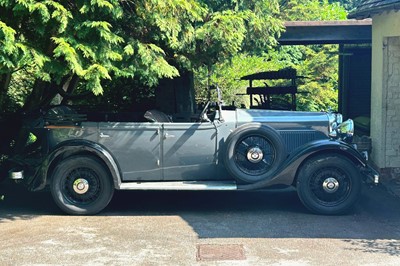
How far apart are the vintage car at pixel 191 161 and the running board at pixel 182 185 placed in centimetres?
1

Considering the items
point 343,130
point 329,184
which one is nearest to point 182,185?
point 329,184

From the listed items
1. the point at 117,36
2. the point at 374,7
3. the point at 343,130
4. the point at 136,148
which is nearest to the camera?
the point at 117,36

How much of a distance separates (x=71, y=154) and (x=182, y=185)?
64.2 inches

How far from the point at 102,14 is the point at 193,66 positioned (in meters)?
2.20

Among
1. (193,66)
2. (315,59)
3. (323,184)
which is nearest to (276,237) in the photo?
(323,184)

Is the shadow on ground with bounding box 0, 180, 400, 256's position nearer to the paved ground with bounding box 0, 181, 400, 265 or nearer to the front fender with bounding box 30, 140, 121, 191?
the paved ground with bounding box 0, 181, 400, 265

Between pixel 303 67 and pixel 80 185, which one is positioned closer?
pixel 80 185

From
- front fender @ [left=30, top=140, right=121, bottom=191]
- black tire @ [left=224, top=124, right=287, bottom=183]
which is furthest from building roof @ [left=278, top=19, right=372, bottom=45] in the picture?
front fender @ [left=30, top=140, right=121, bottom=191]

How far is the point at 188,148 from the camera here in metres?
8.01

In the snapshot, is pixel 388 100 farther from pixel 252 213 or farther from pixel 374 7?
pixel 252 213

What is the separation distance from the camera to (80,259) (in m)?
6.00

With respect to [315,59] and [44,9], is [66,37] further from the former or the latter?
[315,59]

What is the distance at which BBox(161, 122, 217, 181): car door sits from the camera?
7996mm

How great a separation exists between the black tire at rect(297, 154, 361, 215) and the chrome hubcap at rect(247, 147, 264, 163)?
60cm
